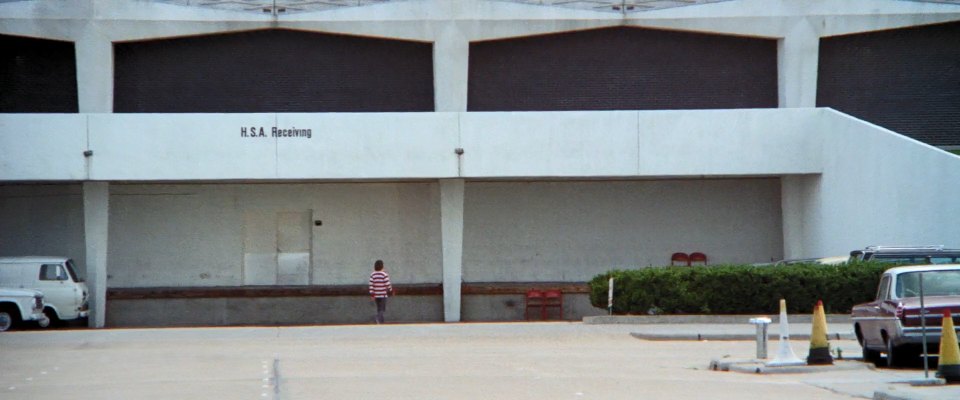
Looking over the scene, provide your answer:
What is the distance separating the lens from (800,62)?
37125 millimetres

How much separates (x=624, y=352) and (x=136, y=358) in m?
8.20

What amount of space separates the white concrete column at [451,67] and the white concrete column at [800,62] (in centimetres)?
940

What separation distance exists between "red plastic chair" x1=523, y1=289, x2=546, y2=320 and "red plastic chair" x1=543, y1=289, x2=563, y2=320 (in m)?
0.09

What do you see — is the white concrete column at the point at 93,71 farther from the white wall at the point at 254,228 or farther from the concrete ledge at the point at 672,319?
the concrete ledge at the point at 672,319

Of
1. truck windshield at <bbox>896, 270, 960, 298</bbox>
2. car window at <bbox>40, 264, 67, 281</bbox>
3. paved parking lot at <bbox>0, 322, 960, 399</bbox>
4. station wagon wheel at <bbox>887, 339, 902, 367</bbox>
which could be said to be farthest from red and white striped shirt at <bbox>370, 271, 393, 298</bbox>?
station wagon wheel at <bbox>887, 339, 902, 367</bbox>

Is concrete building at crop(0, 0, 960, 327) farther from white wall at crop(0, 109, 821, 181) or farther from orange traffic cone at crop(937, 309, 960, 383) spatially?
orange traffic cone at crop(937, 309, 960, 383)

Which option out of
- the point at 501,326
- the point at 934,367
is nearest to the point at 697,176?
the point at 501,326

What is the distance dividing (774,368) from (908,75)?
23371mm

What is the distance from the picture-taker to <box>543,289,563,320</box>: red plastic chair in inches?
1443

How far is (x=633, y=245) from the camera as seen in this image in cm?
3903

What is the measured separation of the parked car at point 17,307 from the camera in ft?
97.9

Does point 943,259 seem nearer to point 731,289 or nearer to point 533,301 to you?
point 731,289

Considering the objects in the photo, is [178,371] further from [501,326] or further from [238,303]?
[238,303]

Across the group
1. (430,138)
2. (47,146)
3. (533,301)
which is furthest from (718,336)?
(47,146)
